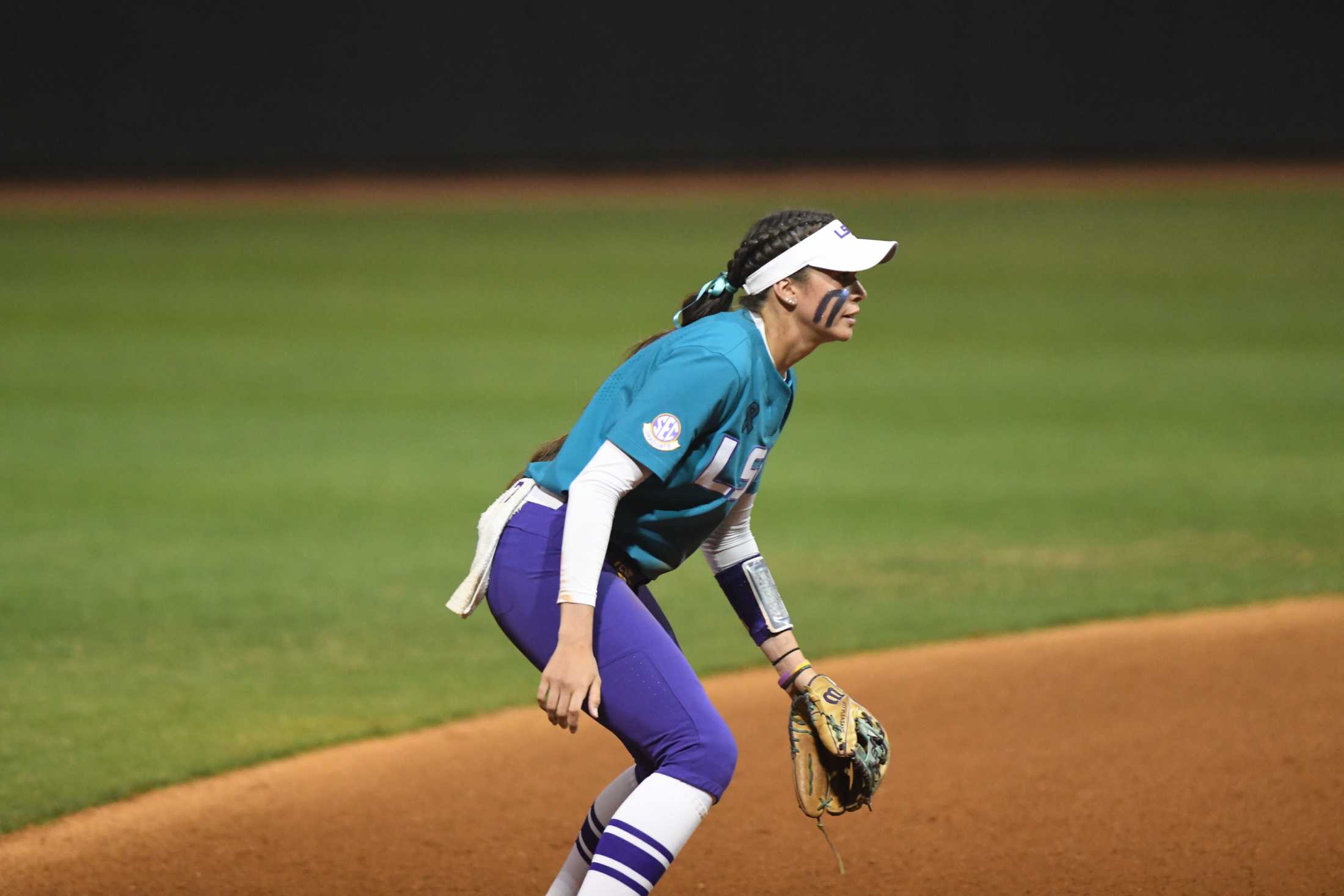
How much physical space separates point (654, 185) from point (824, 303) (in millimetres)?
21199

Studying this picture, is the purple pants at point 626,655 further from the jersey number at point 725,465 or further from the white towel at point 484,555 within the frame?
the jersey number at point 725,465

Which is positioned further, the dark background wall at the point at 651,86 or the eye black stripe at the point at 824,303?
the dark background wall at the point at 651,86

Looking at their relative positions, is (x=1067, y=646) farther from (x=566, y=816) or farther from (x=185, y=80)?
(x=185, y=80)

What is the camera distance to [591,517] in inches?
111

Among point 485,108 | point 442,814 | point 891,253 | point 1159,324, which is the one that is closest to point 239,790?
point 442,814

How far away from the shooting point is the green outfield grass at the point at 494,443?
6.14 meters

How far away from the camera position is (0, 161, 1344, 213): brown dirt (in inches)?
885

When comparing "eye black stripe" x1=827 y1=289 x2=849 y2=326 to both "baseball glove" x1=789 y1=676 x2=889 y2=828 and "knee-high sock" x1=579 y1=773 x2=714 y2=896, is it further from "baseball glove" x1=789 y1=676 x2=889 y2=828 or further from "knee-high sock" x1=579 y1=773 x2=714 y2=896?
"knee-high sock" x1=579 y1=773 x2=714 y2=896

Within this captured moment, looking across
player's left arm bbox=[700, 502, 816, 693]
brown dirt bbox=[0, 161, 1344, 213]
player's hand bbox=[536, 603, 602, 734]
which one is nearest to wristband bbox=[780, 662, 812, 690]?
player's left arm bbox=[700, 502, 816, 693]

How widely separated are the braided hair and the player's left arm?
45 centimetres

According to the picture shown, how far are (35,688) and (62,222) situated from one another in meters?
16.9

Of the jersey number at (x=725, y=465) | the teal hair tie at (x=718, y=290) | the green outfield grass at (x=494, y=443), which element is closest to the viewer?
the jersey number at (x=725, y=465)

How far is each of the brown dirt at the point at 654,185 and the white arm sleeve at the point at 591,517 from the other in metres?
19.7

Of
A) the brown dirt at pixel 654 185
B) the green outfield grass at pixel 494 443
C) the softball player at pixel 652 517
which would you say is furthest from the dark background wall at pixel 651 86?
the softball player at pixel 652 517
